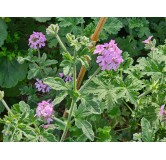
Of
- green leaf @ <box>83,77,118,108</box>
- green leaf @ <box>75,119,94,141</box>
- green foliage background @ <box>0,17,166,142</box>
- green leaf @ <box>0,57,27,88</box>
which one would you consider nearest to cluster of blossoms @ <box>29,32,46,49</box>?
green foliage background @ <box>0,17,166,142</box>

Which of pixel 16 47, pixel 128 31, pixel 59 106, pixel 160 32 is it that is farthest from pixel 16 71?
pixel 160 32

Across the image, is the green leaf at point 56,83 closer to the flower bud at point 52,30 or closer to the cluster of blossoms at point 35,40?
the flower bud at point 52,30

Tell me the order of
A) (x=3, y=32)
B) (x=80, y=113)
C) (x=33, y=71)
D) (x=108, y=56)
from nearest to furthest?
1. (x=108, y=56)
2. (x=80, y=113)
3. (x=33, y=71)
4. (x=3, y=32)

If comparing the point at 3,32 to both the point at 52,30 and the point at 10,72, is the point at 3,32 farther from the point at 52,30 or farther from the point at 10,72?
the point at 52,30

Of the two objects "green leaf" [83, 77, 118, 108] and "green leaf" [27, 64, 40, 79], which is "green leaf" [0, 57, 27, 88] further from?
"green leaf" [83, 77, 118, 108]

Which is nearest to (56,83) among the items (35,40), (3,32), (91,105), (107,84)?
(91,105)

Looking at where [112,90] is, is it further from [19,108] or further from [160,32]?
[160,32]

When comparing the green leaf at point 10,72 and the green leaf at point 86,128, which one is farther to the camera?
the green leaf at point 10,72

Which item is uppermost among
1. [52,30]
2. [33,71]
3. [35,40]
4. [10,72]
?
[52,30]

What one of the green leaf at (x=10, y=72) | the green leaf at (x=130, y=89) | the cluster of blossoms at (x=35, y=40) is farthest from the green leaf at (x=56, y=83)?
the green leaf at (x=10, y=72)
